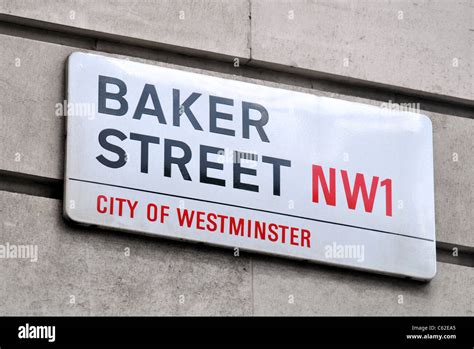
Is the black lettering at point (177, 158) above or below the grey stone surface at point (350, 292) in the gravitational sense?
above

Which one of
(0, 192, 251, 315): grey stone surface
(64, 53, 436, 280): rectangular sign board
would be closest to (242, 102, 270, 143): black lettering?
(64, 53, 436, 280): rectangular sign board

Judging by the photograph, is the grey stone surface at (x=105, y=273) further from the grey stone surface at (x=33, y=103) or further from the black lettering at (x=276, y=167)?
the black lettering at (x=276, y=167)

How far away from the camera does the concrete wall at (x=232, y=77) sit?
714 centimetres

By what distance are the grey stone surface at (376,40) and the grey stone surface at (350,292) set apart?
1.25 meters

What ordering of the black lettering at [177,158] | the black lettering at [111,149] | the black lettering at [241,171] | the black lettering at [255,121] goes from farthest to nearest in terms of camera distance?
the black lettering at [255,121] → the black lettering at [241,171] → the black lettering at [177,158] → the black lettering at [111,149]

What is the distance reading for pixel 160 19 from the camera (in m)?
7.79

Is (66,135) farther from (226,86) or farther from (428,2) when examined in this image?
(428,2)

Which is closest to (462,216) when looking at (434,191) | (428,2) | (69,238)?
(434,191)

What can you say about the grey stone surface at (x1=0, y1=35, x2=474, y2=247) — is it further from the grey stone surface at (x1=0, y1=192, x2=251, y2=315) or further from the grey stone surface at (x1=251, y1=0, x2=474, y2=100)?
the grey stone surface at (x1=251, y1=0, x2=474, y2=100)

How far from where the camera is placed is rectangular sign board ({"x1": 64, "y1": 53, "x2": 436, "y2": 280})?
7293 mm

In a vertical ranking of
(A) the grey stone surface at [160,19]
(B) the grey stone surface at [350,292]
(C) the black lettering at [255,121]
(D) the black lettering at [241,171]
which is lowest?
(B) the grey stone surface at [350,292]

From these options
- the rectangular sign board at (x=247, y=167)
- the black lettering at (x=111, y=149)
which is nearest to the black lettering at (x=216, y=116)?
the rectangular sign board at (x=247, y=167)

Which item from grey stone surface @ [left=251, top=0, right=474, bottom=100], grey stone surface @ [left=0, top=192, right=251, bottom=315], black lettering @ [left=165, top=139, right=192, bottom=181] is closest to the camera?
grey stone surface @ [left=0, top=192, right=251, bottom=315]

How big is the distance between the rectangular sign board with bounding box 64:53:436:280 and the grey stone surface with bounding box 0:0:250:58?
224mm
